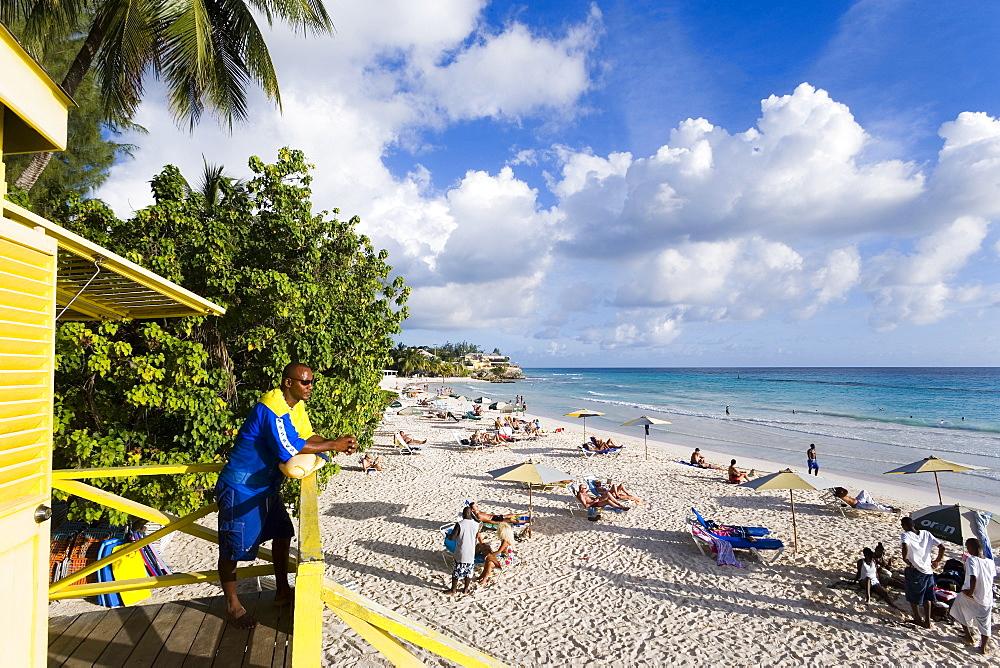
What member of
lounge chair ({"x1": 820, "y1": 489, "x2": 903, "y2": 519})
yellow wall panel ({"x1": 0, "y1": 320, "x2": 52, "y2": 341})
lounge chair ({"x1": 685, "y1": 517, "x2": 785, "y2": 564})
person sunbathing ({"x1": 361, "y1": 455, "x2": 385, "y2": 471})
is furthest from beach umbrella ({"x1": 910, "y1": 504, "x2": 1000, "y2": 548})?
person sunbathing ({"x1": 361, "y1": 455, "x2": 385, "y2": 471})

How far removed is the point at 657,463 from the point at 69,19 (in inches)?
780

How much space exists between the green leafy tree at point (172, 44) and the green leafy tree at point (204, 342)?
2.26m

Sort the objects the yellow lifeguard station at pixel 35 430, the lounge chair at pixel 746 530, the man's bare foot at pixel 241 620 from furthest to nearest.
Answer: the lounge chair at pixel 746 530, the man's bare foot at pixel 241 620, the yellow lifeguard station at pixel 35 430

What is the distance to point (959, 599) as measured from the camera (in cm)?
673

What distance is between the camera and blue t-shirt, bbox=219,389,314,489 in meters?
2.98

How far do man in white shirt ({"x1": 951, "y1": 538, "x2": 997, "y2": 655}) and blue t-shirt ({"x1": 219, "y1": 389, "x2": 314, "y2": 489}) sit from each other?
331 inches

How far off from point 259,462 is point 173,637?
160 cm

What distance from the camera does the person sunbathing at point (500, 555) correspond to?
27.5 feet

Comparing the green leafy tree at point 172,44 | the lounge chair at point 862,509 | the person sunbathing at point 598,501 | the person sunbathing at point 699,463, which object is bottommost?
the lounge chair at point 862,509

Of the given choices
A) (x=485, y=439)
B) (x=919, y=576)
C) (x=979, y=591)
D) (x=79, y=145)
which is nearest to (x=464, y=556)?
(x=919, y=576)

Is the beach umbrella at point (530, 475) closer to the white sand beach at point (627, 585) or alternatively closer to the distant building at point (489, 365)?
the white sand beach at point (627, 585)

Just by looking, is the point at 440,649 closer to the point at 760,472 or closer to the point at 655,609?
the point at 655,609

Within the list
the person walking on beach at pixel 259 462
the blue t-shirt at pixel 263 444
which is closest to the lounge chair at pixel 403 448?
the person walking on beach at pixel 259 462

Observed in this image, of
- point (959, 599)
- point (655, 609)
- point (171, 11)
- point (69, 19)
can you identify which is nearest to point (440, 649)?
point (655, 609)
